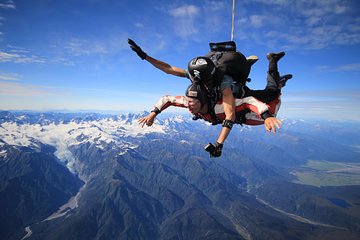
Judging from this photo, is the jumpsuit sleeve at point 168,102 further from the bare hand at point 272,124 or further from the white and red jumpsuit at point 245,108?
the bare hand at point 272,124

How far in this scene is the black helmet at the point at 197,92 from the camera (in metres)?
5.02

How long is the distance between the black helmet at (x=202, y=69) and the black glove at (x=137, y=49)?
136 cm

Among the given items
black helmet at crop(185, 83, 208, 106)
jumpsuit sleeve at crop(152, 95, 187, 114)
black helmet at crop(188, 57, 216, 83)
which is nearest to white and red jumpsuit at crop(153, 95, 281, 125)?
jumpsuit sleeve at crop(152, 95, 187, 114)

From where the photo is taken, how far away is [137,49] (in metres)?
5.65

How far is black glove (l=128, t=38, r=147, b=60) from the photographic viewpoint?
5.52 meters

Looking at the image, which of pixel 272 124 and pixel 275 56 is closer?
pixel 272 124

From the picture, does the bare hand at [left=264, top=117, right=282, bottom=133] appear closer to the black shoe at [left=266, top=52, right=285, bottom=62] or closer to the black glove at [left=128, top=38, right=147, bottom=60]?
the black shoe at [left=266, top=52, right=285, bottom=62]

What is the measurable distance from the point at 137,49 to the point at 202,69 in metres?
1.71

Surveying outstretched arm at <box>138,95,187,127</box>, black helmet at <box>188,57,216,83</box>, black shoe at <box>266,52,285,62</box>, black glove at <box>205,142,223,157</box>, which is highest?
black shoe at <box>266,52,285,62</box>

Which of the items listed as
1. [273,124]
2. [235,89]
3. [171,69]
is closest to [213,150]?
[273,124]

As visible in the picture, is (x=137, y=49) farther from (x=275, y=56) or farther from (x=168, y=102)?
(x=275, y=56)

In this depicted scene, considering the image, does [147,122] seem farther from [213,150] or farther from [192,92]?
[213,150]

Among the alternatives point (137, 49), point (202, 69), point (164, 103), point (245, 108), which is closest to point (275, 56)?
point (245, 108)

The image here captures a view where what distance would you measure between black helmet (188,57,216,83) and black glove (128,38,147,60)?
4.47 ft
